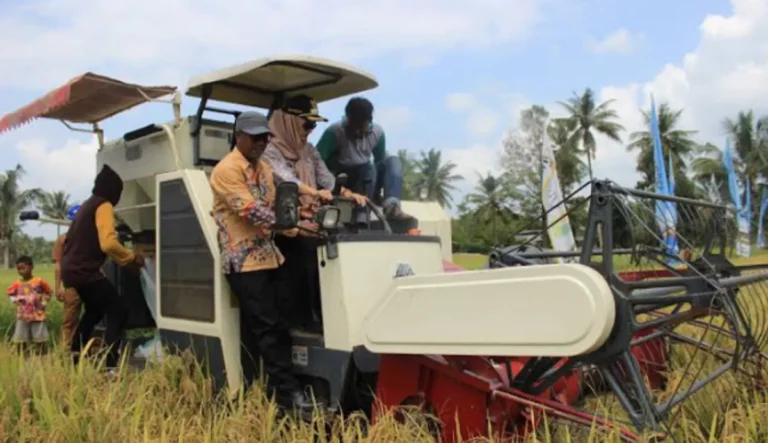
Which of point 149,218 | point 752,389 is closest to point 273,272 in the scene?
point 149,218

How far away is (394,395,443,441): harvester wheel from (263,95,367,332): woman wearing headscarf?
1000mm

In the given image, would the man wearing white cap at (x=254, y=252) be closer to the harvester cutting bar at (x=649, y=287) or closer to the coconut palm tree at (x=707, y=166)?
the harvester cutting bar at (x=649, y=287)

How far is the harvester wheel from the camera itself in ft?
11.6

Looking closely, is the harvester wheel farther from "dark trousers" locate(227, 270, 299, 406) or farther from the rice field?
"dark trousers" locate(227, 270, 299, 406)

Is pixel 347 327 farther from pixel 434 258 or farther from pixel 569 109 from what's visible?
pixel 569 109

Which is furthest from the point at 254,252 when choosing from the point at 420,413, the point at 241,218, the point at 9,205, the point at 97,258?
the point at 9,205

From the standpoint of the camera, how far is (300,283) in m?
4.56

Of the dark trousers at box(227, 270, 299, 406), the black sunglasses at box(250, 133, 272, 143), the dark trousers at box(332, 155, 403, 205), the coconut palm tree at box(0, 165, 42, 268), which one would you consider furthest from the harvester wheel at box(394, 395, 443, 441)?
the coconut palm tree at box(0, 165, 42, 268)

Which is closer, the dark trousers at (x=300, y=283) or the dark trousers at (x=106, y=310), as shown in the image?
the dark trousers at (x=300, y=283)

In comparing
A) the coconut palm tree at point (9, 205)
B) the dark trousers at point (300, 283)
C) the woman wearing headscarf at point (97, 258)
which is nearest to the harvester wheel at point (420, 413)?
the dark trousers at point (300, 283)

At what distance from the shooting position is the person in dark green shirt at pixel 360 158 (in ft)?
17.4

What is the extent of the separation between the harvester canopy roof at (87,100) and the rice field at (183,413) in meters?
2.06

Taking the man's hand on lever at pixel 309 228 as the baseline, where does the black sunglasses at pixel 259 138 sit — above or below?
above

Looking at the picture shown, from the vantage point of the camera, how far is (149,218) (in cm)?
595
